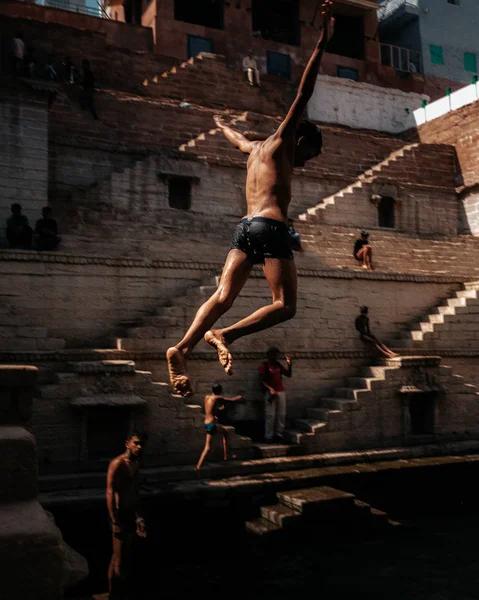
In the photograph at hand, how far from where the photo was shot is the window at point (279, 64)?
28906mm

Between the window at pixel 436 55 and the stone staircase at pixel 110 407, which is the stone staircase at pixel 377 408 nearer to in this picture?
the stone staircase at pixel 110 407

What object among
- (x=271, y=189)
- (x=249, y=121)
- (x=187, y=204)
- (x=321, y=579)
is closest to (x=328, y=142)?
(x=249, y=121)

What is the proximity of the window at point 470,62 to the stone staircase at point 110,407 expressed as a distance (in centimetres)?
2971

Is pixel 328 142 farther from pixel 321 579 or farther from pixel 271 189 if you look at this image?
pixel 271 189

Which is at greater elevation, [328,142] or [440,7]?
[440,7]

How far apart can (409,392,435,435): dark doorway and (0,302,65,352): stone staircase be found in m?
7.61

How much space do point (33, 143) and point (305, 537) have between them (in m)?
11.0

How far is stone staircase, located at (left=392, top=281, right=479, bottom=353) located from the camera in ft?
50.5

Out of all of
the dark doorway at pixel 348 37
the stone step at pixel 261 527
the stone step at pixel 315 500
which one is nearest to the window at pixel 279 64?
the dark doorway at pixel 348 37

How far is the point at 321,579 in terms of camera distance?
341 inches

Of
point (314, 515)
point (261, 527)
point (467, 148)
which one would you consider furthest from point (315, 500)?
point (467, 148)

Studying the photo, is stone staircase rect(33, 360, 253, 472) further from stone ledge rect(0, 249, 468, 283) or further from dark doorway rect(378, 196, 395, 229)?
dark doorway rect(378, 196, 395, 229)

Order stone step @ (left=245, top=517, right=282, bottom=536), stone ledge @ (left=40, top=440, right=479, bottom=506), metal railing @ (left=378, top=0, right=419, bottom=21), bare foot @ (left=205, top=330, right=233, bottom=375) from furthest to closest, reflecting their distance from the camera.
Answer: metal railing @ (left=378, top=0, right=419, bottom=21) < stone ledge @ (left=40, top=440, right=479, bottom=506) < stone step @ (left=245, top=517, right=282, bottom=536) < bare foot @ (left=205, top=330, right=233, bottom=375)

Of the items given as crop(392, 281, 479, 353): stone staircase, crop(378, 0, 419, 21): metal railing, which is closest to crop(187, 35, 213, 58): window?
crop(378, 0, 419, 21): metal railing
